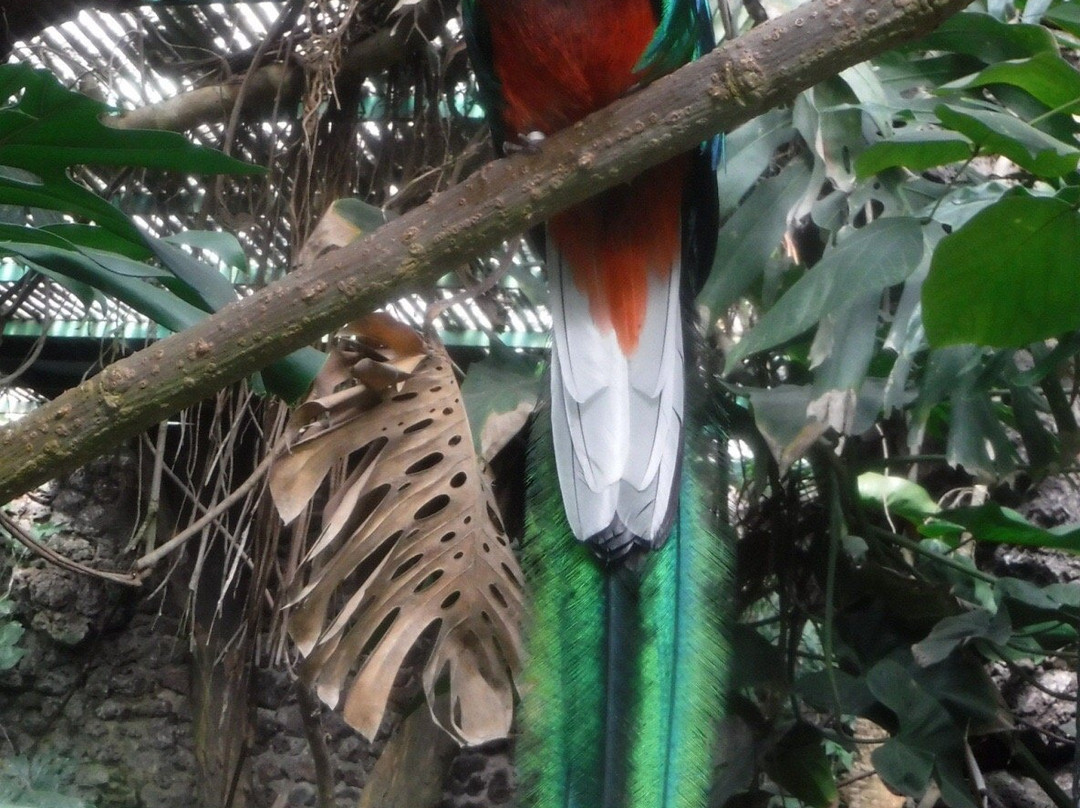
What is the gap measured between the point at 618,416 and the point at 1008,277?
0.48m

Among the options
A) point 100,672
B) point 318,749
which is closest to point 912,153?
point 318,749

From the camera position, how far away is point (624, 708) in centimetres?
109

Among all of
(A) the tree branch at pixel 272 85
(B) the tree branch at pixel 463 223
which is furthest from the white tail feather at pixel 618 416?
(A) the tree branch at pixel 272 85

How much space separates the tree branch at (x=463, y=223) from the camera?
87 cm

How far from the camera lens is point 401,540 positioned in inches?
52.7

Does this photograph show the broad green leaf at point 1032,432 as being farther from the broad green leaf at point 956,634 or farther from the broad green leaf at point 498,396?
the broad green leaf at point 498,396

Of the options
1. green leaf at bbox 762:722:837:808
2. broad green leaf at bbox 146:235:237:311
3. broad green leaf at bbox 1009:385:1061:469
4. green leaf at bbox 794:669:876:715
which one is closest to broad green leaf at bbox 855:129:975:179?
broad green leaf at bbox 1009:385:1061:469

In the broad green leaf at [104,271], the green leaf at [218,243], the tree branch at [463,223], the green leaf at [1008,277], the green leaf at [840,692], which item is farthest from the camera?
the green leaf at [840,692]

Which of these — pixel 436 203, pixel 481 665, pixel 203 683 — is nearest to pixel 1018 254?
pixel 436 203

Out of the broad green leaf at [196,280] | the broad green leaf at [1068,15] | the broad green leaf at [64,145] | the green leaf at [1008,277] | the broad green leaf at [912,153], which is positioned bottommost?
the broad green leaf at [196,280]

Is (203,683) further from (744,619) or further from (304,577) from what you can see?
(744,619)

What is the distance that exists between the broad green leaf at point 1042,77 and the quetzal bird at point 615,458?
1.23 feet

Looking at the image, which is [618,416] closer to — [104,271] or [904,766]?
[104,271]

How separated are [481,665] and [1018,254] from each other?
2.67ft
